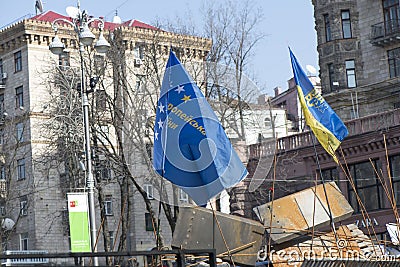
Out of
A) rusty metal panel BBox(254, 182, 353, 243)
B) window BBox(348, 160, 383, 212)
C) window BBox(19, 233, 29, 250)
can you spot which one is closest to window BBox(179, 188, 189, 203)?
rusty metal panel BBox(254, 182, 353, 243)

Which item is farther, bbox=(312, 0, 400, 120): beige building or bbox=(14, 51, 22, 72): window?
bbox=(14, 51, 22, 72): window

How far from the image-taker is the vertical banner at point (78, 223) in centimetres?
2116

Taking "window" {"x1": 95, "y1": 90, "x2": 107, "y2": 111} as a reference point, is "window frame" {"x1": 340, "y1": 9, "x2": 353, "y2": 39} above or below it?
above

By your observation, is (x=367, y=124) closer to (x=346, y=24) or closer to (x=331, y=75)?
(x=331, y=75)

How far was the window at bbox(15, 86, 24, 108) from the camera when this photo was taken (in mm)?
58409

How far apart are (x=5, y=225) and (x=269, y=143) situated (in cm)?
3070

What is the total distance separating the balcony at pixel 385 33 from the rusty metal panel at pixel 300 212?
3011cm

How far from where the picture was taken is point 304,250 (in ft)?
52.9

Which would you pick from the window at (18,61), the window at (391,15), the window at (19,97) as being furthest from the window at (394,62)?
the window at (18,61)

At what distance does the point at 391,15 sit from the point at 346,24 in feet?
8.70

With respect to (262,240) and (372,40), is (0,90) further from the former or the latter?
(262,240)

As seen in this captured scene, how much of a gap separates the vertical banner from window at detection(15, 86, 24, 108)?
37099mm

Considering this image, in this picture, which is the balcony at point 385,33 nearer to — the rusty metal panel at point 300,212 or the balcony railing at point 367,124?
the balcony railing at point 367,124

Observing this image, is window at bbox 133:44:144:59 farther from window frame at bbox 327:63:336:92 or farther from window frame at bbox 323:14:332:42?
window frame at bbox 327:63:336:92
